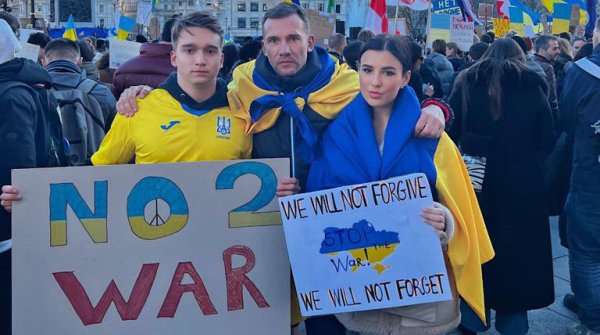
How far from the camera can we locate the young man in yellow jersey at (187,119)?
2.88 meters

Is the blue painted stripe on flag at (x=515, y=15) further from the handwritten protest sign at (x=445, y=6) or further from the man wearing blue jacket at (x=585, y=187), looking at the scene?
the man wearing blue jacket at (x=585, y=187)

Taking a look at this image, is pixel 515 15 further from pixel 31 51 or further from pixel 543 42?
pixel 31 51

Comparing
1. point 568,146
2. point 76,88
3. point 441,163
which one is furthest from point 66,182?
point 568,146

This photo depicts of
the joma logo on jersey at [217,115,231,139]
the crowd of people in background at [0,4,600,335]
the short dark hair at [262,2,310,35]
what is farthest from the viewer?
the short dark hair at [262,2,310,35]

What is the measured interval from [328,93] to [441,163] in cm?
63

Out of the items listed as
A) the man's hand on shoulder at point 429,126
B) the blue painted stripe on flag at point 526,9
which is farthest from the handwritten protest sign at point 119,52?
the blue painted stripe on flag at point 526,9

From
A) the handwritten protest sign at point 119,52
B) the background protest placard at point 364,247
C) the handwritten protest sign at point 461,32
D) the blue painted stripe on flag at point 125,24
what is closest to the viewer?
the background protest placard at point 364,247

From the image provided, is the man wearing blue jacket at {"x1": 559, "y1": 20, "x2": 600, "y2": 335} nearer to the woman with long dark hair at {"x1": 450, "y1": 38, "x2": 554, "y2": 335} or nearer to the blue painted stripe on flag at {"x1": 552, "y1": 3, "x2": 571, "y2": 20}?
the woman with long dark hair at {"x1": 450, "y1": 38, "x2": 554, "y2": 335}

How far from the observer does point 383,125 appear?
9.14 feet

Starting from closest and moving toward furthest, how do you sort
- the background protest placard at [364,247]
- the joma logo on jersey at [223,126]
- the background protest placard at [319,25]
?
the background protest placard at [364,247] → the joma logo on jersey at [223,126] → the background protest placard at [319,25]

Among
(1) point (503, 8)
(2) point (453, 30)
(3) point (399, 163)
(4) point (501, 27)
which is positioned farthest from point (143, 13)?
(3) point (399, 163)

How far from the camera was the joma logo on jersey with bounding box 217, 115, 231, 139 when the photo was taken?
2928 mm

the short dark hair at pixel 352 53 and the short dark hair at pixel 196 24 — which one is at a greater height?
the short dark hair at pixel 196 24

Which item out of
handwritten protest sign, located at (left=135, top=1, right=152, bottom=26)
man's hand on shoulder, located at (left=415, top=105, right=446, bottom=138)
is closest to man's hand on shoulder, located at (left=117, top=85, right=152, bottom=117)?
man's hand on shoulder, located at (left=415, top=105, right=446, bottom=138)
